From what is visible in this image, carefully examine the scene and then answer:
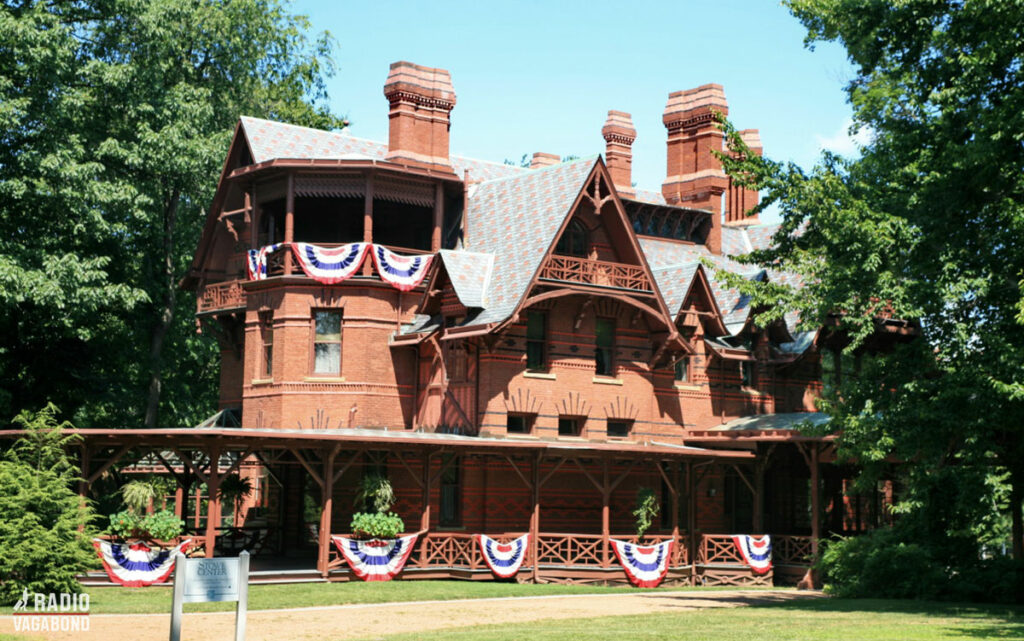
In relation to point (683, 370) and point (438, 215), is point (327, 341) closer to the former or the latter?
point (438, 215)

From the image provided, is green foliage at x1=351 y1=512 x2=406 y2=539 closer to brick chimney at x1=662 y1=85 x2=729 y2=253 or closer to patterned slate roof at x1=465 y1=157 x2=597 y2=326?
patterned slate roof at x1=465 y1=157 x2=597 y2=326

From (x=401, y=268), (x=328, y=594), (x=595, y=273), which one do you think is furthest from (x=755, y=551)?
(x=328, y=594)

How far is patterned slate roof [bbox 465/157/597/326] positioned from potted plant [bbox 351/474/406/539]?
204 inches

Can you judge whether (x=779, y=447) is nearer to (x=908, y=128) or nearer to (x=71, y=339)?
(x=908, y=128)

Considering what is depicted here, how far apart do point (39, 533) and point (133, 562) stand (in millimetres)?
5323

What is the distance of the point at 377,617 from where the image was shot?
863 inches

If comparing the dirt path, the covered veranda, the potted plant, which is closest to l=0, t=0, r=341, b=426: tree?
the covered veranda

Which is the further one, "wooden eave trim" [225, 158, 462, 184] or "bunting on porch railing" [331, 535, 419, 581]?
"wooden eave trim" [225, 158, 462, 184]

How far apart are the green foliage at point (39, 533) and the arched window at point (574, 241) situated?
53.9 feet

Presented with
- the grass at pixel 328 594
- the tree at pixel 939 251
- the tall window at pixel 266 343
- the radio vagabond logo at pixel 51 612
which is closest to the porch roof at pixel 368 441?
the tall window at pixel 266 343

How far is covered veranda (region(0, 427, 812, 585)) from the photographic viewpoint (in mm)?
27922

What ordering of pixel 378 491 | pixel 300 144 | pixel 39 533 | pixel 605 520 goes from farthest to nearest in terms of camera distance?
pixel 300 144, pixel 605 520, pixel 378 491, pixel 39 533

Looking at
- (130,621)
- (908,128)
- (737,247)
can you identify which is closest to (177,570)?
(130,621)

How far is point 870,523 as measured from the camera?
39.2m
